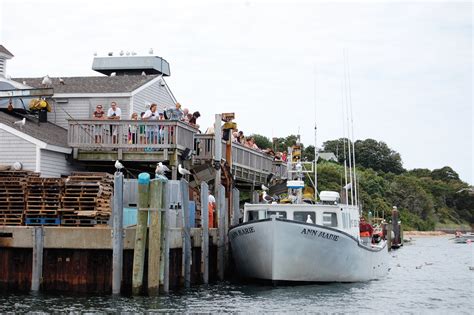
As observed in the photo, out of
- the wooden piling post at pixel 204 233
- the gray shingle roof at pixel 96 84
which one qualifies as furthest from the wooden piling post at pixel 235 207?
the gray shingle roof at pixel 96 84

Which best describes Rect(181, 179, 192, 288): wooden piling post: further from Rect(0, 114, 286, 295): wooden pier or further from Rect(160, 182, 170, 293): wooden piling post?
Rect(160, 182, 170, 293): wooden piling post

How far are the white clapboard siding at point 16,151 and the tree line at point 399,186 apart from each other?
66.3 meters

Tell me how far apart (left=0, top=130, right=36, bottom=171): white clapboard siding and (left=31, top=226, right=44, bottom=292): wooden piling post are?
5693 mm

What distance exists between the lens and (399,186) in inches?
4884

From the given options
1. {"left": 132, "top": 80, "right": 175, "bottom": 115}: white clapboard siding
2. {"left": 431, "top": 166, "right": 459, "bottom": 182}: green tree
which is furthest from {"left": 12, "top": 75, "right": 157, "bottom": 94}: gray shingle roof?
{"left": 431, "top": 166, "right": 459, "bottom": 182}: green tree

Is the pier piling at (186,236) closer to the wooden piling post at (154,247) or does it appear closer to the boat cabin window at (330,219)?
the wooden piling post at (154,247)

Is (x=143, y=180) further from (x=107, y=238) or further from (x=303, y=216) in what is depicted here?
(x=303, y=216)

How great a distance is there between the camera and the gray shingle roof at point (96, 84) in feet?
125

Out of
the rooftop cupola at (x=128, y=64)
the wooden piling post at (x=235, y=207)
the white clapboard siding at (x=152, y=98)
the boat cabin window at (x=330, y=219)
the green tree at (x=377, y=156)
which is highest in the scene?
the green tree at (x=377, y=156)

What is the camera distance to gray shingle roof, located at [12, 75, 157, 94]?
125ft

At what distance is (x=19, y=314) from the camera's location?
22.8 meters

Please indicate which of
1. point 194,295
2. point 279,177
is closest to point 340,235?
point 194,295

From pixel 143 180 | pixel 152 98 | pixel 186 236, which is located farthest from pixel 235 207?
pixel 143 180

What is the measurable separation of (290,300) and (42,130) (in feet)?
42.1
